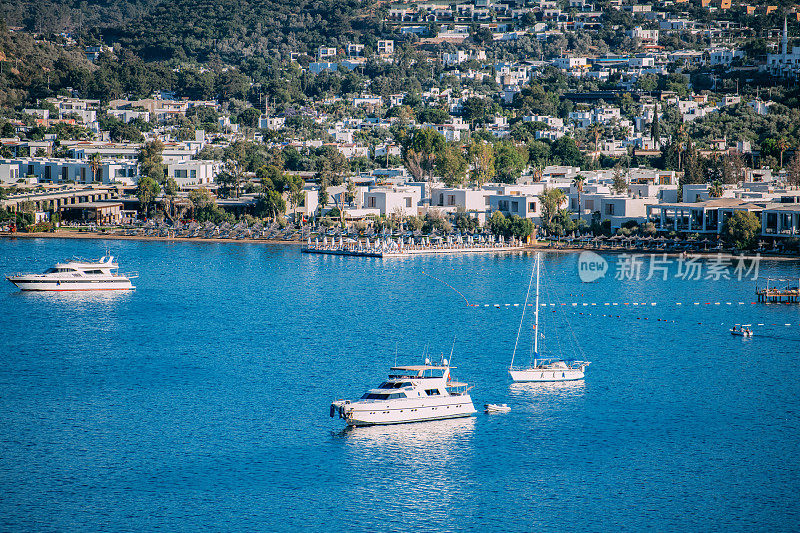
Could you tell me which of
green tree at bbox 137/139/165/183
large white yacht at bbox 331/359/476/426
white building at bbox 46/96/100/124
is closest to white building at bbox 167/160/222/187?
green tree at bbox 137/139/165/183

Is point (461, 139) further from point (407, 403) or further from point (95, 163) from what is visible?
point (407, 403)

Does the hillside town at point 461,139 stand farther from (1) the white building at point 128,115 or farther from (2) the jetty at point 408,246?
(2) the jetty at point 408,246

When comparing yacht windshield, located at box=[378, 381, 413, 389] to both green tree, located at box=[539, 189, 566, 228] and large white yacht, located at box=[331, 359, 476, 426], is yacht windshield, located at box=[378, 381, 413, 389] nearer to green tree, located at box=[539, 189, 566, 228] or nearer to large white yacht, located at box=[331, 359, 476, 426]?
large white yacht, located at box=[331, 359, 476, 426]

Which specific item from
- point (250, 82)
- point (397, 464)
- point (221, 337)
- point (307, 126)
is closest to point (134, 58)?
point (250, 82)

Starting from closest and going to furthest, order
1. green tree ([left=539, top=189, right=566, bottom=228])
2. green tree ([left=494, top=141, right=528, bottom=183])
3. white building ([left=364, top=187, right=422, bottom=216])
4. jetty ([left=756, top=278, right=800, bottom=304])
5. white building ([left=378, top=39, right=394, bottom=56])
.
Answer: jetty ([left=756, top=278, right=800, bottom=304])
green tree ([left=539, top=189, right=566, bottom=228])
white building ([left=364, top=187, right=422, bottom=216])
green tree ([left=494, top=141, right=528, bottom=183])
white building ([left=378, top=39, right=394, bottom=56])

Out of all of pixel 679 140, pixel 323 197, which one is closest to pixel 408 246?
pixel 323 197

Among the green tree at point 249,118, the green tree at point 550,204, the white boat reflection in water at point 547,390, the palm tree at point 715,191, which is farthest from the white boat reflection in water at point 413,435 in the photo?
the green tree at point 249,118
